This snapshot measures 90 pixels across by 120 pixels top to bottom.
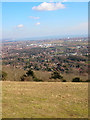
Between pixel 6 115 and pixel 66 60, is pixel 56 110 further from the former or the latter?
pixel 66 60

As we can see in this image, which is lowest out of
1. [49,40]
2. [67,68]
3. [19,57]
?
[67,68]

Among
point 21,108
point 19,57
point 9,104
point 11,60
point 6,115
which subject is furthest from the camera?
point 19,57

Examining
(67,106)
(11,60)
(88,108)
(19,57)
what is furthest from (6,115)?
(19,57)

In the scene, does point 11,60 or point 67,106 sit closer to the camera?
point 67,106

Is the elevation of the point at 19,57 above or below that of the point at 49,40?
below

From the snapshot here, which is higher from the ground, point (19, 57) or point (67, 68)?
point (19, 57)

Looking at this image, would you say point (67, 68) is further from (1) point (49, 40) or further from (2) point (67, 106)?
(1) point (49, 40)

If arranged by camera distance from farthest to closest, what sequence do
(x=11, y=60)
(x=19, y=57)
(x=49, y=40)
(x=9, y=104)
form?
(x=49, y=40)
(x=19, y=57)
(x=11, y=60)
(x=9, y=104)

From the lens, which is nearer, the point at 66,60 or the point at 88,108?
the point at 88,108

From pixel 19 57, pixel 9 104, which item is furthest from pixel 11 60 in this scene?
pixel 9 104
